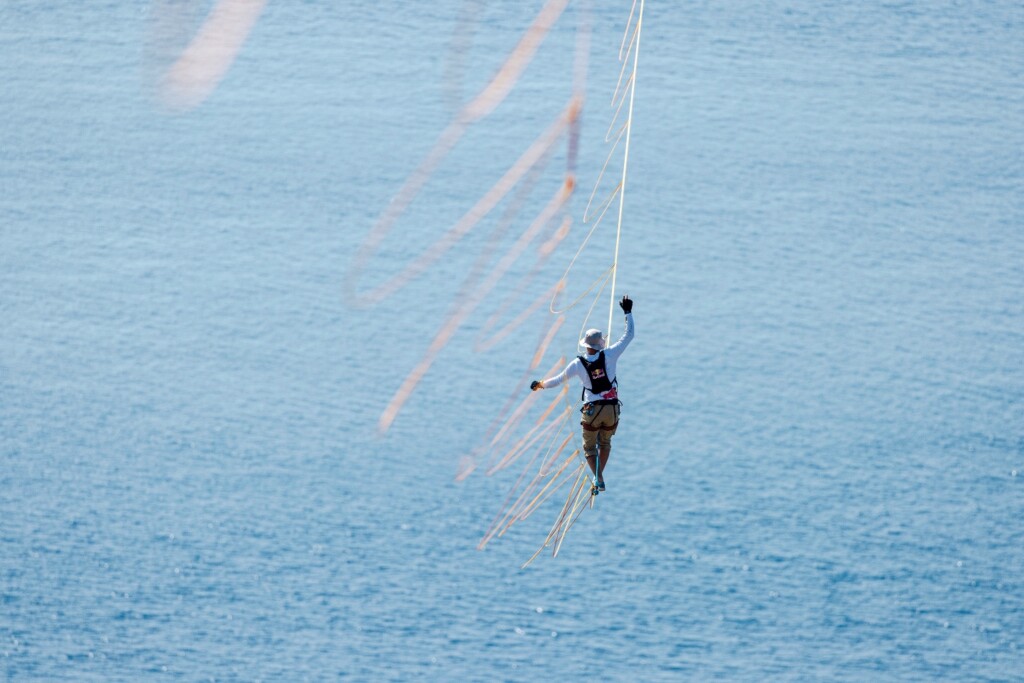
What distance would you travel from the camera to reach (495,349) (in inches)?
984

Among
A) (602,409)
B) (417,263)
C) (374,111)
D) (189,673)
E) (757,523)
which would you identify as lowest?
(189,673)

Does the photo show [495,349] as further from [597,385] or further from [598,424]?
[597,385]

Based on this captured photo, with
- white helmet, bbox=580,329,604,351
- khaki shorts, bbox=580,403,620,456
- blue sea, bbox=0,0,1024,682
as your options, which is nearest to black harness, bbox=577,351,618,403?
white helmet, bbox=580,329,604,351

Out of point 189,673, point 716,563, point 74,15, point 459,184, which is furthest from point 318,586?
point 74,15

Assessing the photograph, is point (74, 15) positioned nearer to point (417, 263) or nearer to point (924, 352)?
point (417, 263)

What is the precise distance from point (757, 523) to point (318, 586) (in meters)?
7.28

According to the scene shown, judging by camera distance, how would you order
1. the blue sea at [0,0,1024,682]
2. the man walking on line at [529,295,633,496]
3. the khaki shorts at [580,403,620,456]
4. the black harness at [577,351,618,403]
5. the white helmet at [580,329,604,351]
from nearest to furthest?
the white helmet at [580,329,604,351] < the man walking on line at [529,295,633,496] < the black harness at [577,351,618,403] < the khaki shorts at [580,403,620,456] < the blue sea at [0,0,1024,682]

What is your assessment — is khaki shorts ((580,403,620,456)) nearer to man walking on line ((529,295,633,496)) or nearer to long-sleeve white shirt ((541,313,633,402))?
man walking on line ((529,295,633,496))

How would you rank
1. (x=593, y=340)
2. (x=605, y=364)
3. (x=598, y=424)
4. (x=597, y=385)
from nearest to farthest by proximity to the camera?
1. (x=593, y=340)
2. (x=605, y=364)
3. (x=597, y=385)
4. (x=598, y=424)


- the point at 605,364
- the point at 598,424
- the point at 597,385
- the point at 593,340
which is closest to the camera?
the point at 593,340

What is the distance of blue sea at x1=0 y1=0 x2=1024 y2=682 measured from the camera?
68.6 ft

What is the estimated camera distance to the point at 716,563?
2139 cm

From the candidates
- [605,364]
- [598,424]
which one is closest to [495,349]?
[598,424]

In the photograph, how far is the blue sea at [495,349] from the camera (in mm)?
20906
